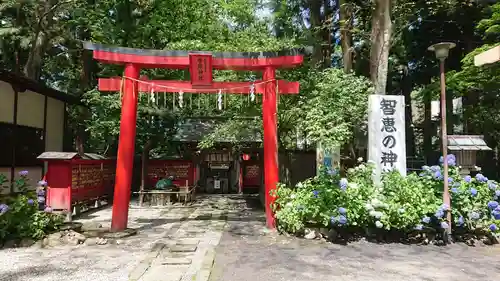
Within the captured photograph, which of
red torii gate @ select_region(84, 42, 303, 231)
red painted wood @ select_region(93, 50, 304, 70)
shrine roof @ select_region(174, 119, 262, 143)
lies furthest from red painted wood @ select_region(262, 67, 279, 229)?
shrine roof @ select_region(174, 119, 262, 143)

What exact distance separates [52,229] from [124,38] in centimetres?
1003

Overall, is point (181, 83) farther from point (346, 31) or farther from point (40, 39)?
point (40, 39)

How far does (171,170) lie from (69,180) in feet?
24.3

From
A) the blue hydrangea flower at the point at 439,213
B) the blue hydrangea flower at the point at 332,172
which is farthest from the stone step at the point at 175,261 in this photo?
the blue hydrangea flower at the point at 439,213

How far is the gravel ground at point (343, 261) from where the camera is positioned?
6.17m

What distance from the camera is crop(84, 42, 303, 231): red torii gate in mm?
9500

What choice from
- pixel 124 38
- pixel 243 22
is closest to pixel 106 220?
pixel 124 38

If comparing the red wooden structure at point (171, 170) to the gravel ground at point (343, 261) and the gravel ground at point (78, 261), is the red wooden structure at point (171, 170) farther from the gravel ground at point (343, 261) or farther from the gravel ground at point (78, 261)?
the gravel ground at point (343, 261)

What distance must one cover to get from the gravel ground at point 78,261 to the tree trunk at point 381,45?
25.6ft

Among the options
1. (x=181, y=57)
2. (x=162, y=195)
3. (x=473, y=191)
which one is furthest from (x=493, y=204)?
(x=162, y=195)

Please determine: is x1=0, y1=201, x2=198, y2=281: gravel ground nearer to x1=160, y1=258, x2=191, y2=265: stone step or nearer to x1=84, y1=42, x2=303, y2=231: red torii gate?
x1=160, y1=258, x2=191, y2=265: stone step

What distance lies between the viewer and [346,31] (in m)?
14.9

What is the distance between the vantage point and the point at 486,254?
774 cm

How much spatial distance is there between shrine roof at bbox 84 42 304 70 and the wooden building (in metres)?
3.57
